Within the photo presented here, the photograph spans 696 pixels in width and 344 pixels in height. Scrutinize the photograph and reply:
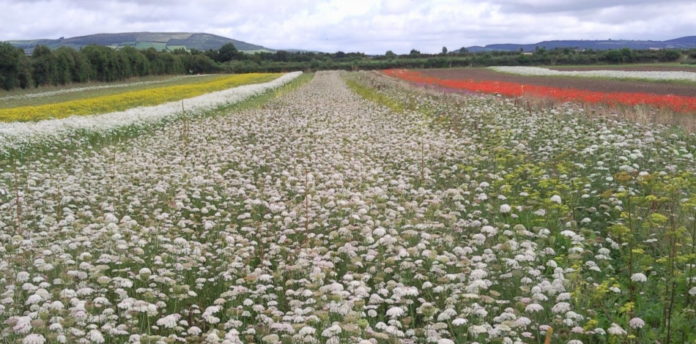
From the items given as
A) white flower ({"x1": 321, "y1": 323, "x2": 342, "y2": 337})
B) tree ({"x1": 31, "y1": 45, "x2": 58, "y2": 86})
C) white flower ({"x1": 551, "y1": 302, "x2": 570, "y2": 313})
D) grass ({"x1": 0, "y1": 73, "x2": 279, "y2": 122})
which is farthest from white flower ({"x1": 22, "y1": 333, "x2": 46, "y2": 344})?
tree ({"x1": 31, "y1": 45, "x2": 58, "y2": 86})

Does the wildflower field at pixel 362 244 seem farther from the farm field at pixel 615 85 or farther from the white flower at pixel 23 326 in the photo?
the farm field at pixel 615 85

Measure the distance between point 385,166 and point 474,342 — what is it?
823 cm

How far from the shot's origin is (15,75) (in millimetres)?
56188

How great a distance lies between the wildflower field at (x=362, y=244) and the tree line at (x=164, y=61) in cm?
4844

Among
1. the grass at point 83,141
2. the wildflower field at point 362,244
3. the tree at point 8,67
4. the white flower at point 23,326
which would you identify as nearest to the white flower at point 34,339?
the wildflower field at point 362,244

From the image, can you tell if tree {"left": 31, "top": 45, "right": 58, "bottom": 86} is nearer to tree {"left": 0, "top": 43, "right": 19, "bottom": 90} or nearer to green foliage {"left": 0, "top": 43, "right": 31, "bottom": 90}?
green foliage {"left": 0, "top": 43, "right": 31, "bottom": 90}

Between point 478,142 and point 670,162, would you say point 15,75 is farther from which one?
point 670,162

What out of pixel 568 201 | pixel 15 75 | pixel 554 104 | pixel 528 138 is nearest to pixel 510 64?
pixel 15 75

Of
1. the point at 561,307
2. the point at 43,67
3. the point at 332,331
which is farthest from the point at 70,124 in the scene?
the point at 43,67

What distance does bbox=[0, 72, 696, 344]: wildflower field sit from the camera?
5.09 m

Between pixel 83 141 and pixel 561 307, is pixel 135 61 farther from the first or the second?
pixel 561 307

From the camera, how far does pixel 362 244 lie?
744 centimetres

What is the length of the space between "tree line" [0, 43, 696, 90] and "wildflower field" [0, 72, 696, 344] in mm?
48442

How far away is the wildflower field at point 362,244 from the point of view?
5.09 meters
